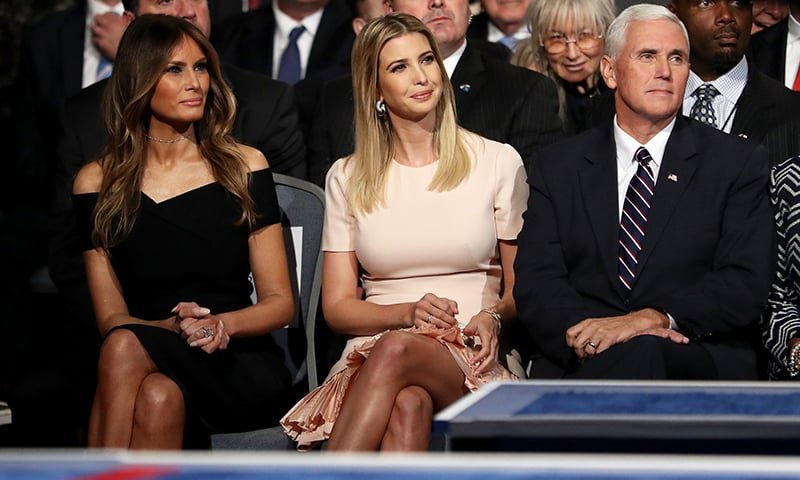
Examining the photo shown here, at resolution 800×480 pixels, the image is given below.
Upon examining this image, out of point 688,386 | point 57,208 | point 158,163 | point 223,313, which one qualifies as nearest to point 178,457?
point 688,386

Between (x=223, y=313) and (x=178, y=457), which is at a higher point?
(x=178, y=457)

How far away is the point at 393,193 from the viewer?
12.6 ft

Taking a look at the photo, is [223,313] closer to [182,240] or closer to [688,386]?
[182,240]

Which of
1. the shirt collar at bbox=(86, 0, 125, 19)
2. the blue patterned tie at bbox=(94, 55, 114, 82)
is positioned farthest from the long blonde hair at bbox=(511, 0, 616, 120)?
the shirt collar at bbox=(86, 0, 125, 19)

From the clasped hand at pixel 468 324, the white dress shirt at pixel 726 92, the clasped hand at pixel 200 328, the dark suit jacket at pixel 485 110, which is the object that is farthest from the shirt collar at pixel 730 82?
the clasped hand at pixel 200 328

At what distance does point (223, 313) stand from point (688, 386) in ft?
5.57

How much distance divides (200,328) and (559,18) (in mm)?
1826

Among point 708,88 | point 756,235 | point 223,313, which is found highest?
point 708,88

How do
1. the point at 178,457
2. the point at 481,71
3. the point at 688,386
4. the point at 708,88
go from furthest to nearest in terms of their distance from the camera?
the point at 481,71 < the point at 708,88 < the point at 688,386 < the point at 178,457

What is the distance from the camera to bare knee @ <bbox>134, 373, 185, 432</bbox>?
3.40m

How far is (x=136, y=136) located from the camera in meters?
3.97

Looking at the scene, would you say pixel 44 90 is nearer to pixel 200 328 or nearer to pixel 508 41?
pixel 508 41

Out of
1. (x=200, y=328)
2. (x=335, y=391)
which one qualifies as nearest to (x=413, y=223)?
(x=335, y=391)

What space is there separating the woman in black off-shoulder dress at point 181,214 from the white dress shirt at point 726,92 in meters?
1.36
